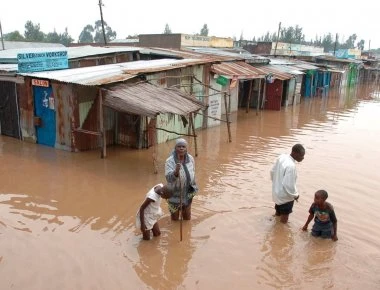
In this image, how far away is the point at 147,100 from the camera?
956cm

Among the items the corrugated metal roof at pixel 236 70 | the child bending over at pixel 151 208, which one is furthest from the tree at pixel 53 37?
the child bending over at pixel 151 208

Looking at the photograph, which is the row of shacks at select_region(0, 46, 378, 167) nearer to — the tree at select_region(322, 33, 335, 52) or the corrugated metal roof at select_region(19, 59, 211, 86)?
the corrugated metal roof at select_region(19, 59, 211, 86)

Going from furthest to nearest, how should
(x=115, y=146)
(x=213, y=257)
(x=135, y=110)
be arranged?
(x=115, y=146), (x=135, y=110), (x=213, y=257)

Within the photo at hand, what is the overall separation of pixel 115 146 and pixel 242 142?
14.3 feet

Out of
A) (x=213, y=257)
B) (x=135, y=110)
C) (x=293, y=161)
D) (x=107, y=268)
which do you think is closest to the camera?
(x=107, y=268)

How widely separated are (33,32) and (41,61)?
201 feet

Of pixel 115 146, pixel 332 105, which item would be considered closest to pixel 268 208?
pixel 115 146

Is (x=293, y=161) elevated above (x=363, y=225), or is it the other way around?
(x=293, y=161)

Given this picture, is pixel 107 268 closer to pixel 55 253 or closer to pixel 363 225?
pixel 55 253

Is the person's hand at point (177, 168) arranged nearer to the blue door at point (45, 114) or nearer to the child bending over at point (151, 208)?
the child bending over at point (151, 208)

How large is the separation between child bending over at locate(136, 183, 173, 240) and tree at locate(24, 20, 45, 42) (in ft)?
210

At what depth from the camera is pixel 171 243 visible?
19.5ft

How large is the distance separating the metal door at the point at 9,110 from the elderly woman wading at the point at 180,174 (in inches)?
300

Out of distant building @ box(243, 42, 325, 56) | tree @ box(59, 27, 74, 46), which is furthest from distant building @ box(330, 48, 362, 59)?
tree @ box(59, 27, 74, 46)
